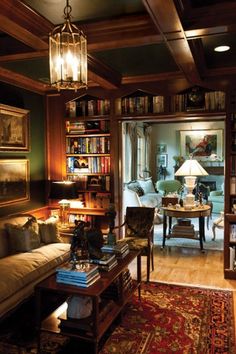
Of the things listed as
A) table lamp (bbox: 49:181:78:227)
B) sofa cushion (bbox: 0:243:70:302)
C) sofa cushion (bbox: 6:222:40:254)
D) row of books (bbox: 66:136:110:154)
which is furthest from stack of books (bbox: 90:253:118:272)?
row of books (bbox: 66:136:110:154)

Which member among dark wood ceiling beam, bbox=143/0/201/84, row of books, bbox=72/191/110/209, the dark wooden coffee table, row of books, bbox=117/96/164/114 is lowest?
the dark wooden coffee table

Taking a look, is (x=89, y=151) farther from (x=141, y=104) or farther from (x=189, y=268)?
(x=189, y=268)

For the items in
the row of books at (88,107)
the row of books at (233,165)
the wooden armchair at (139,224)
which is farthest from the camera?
the row of books at (88,107)

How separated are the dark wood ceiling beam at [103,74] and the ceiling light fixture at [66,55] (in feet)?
4.77

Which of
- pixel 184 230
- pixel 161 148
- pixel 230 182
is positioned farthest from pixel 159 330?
pixel 161 148

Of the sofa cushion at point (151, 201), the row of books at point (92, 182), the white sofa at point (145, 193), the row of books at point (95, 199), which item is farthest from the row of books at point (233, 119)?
the sofa cushion at point (151, 201)

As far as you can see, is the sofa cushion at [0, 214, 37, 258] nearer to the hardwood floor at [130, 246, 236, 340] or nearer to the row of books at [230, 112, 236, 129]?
the hardwood floor at [130, 246, 236, 340]

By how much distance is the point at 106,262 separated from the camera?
2.91m

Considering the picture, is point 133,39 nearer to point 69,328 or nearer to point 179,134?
point 69,328

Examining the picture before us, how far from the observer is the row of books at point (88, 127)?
200 inches

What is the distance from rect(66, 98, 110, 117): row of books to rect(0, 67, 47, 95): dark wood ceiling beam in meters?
0.49

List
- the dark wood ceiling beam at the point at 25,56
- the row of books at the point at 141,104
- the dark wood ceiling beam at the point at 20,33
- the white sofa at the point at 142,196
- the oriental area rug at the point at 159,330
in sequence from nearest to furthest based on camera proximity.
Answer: the dark wood ceiling beam at the point at 20,33, the oriental area rug at the point at 159,330, the dark wood ceiling beam at the point at 25,56, the row of books at the point at 141,104, the white sofa at the point at 142,196

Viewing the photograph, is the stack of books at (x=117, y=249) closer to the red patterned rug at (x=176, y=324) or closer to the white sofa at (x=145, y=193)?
the red patterned rug at (x=176, y=324)

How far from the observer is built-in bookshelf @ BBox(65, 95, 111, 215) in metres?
5.06
